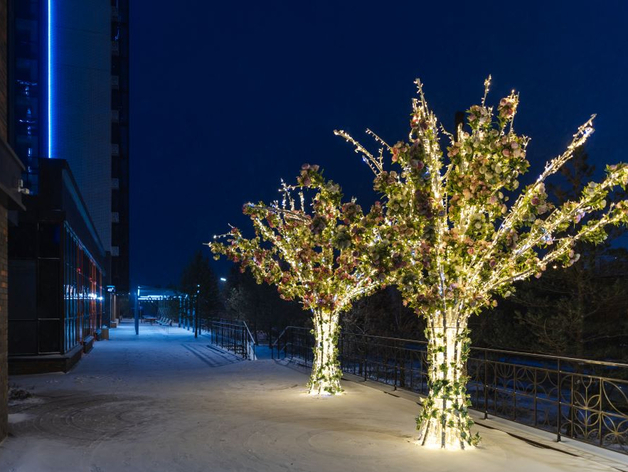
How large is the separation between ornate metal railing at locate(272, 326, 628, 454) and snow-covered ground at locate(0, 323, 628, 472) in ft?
2.42

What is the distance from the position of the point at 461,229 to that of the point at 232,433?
3963 millimetres

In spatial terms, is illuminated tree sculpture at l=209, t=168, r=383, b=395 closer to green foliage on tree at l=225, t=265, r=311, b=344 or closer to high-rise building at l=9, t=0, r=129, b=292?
green foliage on tree at l=225, t=265, r=311, b=344

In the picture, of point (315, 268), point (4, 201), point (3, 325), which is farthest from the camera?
point (315, 268)

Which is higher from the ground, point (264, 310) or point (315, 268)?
point (315, 268)

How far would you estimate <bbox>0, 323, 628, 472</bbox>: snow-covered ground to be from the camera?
262 inches

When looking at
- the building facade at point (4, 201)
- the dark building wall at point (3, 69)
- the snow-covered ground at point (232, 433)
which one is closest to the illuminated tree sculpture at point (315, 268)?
the snow-covered ground at point (232, 433)

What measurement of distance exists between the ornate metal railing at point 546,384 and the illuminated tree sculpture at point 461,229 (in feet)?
2.98

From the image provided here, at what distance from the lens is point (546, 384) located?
76.4 feet

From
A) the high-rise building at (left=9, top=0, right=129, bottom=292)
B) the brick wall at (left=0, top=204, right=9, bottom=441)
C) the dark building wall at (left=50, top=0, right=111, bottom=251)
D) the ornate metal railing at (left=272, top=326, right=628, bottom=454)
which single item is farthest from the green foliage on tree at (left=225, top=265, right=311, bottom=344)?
the brick wall at (left=0, top=204, right=9, bottom=441)

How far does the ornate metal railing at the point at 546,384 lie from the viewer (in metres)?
7.73

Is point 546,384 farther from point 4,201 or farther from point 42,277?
point 4,201

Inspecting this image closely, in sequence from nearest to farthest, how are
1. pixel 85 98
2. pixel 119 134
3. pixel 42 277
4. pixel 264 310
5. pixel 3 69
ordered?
1. pixel 3 69
2. pixel 42 277
3. pixel 264 310
4. pixel 85 98
5. pixel 119 134

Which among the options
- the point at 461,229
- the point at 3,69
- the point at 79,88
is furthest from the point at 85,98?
the point at 461,229

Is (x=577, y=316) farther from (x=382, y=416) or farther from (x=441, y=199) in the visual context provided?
(x=441, y=199)
